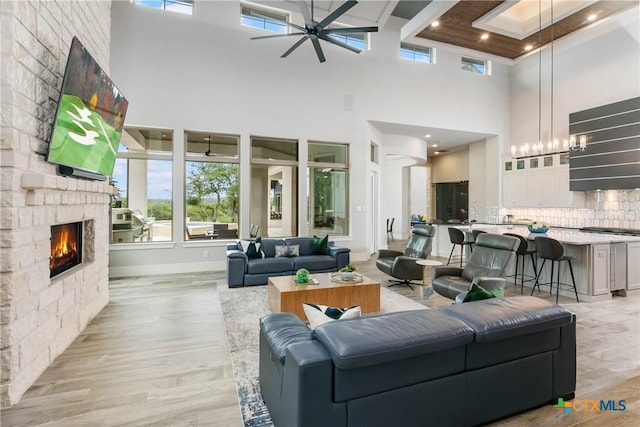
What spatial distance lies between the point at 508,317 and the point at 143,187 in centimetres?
650

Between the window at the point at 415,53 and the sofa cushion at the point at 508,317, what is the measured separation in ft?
25.1

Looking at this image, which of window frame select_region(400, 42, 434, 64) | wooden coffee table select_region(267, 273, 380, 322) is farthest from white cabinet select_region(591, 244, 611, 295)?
window frame select_region(400, 42, 434, 64)

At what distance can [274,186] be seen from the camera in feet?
24.2

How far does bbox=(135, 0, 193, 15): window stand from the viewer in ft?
20.2

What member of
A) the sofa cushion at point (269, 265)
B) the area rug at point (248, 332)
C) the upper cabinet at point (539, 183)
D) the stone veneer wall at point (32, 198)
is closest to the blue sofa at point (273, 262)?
the sofa cushion at point (269, 265)

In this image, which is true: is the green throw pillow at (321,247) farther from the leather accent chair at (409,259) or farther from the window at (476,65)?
the window at (476,65)

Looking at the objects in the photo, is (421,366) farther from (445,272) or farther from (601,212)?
(601,212)

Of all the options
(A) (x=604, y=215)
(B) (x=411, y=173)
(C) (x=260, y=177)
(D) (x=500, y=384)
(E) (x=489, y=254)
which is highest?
(B) (x=411, y=173)

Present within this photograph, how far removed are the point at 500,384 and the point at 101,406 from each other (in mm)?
2634

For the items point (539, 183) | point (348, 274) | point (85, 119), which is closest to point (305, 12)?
point (85, 119)

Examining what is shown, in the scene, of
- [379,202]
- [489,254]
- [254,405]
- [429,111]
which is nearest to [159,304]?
[254,405]

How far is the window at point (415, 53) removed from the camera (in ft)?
26.8

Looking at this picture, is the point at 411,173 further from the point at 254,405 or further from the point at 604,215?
the point at 254,405

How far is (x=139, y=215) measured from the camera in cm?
630
